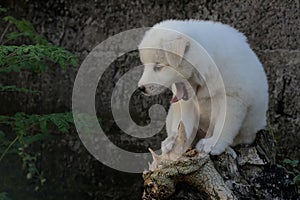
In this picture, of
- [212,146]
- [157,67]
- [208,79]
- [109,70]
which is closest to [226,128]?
[212,146]

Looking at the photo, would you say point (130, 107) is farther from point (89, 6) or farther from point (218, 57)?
point (218, 57)

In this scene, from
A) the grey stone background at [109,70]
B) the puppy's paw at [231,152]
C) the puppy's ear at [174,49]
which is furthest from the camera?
the grey stone background at [109,70]

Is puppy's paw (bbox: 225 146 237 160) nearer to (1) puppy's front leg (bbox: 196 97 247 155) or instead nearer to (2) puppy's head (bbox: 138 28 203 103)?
(1) puppy's front leg (bbox: 196 97 247 155)

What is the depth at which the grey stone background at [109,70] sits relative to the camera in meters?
3.35

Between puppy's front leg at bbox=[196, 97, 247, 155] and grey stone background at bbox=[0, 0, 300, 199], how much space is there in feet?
3.12

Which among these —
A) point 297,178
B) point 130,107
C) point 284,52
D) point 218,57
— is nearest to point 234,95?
point 218,57

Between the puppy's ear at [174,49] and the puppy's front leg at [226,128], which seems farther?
the puppy's front leg at [226,128]

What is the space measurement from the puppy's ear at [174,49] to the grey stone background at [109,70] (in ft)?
3.93

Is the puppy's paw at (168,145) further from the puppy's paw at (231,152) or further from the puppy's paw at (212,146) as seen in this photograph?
the puppy's paw at (231,152)

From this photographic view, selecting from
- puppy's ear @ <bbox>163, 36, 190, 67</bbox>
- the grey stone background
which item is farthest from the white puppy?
the grey stone background

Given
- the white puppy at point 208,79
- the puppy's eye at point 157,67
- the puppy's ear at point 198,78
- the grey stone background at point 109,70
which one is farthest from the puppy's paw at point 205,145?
the grey stone background at point 109,70

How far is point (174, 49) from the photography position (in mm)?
2285

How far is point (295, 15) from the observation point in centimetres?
329

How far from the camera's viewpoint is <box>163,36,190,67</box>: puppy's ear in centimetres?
228
